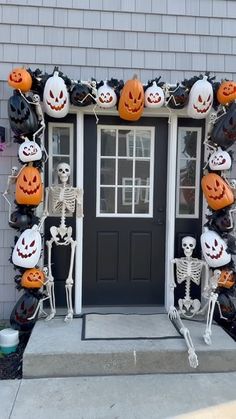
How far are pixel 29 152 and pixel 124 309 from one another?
5.78 feet

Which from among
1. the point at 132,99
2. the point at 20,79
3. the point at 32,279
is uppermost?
the point at 20,79

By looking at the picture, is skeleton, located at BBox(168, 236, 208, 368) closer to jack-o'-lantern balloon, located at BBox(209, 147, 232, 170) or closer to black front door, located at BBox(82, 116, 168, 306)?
black front door, located at BBox(82, 116, 168, 306)

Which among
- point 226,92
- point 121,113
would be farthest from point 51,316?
point 226,92

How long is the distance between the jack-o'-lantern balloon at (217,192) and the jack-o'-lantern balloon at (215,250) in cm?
25

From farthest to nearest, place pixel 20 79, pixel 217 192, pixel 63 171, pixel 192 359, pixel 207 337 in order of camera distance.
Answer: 1. pixel 63 171
2. pixel 217 192
3. pixel 20 79
4. pixel 207 337
5. pixel 192 359

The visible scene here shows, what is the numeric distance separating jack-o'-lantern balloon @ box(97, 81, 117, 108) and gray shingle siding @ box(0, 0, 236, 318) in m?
0.44

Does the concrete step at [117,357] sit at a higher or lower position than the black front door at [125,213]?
lower

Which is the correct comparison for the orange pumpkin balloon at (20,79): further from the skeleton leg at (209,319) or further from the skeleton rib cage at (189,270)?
the skeleton leg at (209,319)

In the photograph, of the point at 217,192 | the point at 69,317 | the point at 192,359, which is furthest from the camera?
the point at 69,317

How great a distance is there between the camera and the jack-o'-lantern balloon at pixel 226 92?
321 cm

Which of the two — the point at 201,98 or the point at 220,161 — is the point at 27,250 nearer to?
the point at 220,161

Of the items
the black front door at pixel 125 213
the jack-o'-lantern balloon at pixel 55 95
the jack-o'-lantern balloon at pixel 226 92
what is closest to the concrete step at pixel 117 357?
the black front door at pixel 125 213

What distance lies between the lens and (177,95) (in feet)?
10.7

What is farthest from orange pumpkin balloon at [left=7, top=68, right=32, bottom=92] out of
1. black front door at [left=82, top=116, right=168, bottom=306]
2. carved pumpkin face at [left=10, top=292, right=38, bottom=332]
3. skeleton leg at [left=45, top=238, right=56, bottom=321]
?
carved pumpkin face at [left=10, top=292, right=38, bottom=332]
